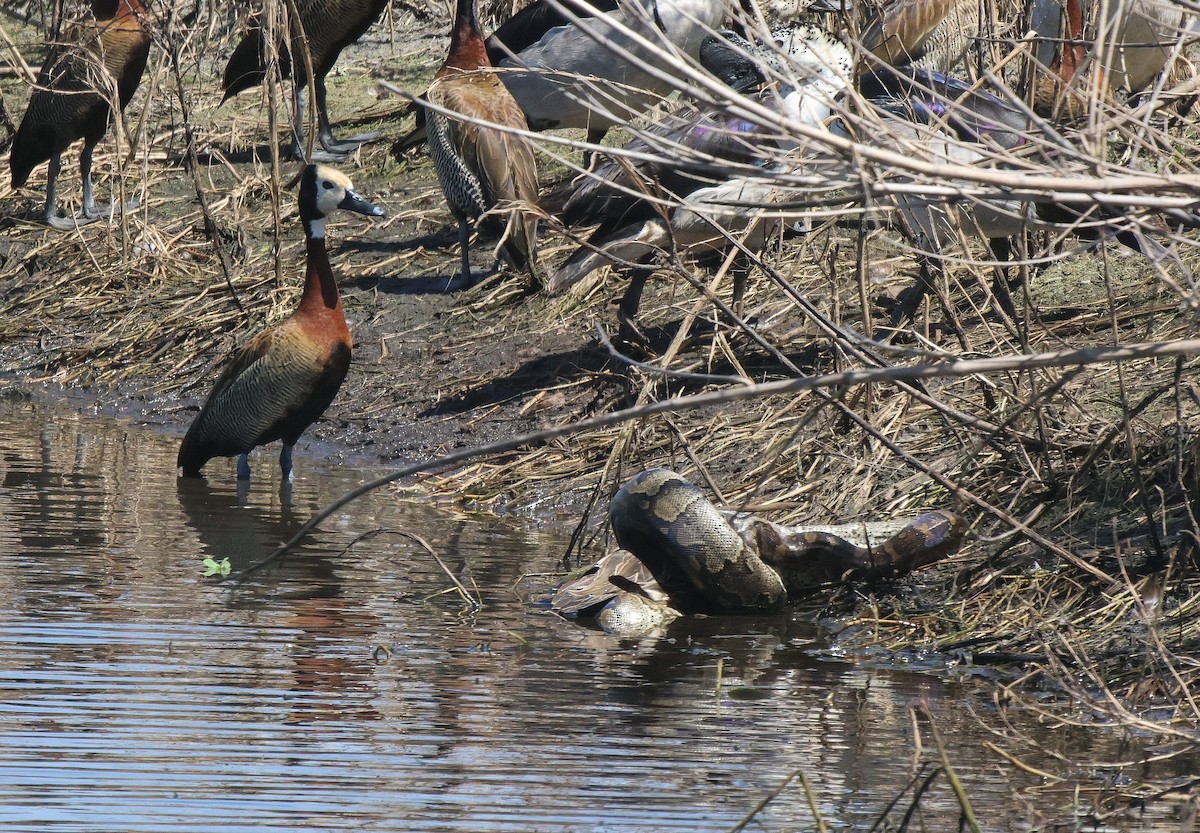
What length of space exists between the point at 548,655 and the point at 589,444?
3.07m

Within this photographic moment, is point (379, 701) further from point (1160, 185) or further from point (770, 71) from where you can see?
point (1160, 185)

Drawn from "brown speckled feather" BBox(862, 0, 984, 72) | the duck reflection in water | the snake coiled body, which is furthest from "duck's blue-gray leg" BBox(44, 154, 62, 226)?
the snake coiled body

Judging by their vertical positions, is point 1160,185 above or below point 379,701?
above

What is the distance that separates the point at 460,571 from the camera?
20.3 feet

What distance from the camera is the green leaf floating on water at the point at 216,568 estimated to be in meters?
6.08

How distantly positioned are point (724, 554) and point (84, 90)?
24.9ft

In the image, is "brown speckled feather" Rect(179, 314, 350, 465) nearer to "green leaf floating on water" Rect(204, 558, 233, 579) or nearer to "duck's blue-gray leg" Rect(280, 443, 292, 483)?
"duck's blue-gray leg" Rect(280, 443, 292, 483)

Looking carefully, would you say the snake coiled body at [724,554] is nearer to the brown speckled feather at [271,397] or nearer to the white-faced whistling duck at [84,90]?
the brown speckled feather at [271,397]

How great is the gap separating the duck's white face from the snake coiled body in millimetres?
3889

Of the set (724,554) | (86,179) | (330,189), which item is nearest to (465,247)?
(330,189)

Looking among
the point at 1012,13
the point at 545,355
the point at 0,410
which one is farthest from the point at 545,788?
the point at 0,410

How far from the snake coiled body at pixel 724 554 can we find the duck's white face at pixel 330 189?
3.89 metres

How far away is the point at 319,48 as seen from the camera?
11.7 m

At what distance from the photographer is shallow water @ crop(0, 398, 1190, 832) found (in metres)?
3.50
